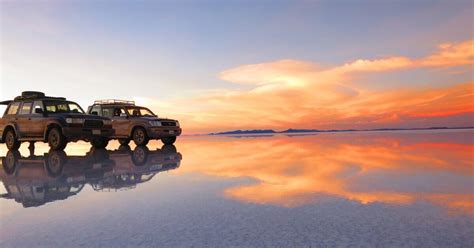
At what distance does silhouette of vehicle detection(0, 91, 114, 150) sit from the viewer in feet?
51.5

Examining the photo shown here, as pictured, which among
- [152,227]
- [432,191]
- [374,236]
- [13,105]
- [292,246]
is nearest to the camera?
[292,246]

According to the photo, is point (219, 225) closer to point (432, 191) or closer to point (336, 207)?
point (336, 207)

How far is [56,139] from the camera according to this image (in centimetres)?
1579

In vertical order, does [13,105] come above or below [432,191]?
above

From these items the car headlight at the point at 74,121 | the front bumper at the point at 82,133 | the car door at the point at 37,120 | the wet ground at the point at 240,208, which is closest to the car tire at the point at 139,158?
the wet ground at the point at 240,208

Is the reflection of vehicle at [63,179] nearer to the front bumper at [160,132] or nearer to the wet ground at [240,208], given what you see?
the wet ground at [240,208]

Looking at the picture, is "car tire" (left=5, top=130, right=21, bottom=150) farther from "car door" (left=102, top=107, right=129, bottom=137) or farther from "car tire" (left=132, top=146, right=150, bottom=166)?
"car tire" (left=132, top=146, right=150, bottom=166)

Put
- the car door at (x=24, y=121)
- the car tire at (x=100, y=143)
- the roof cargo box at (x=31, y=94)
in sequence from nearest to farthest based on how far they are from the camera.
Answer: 1. the car door at (x=24, y=121)
2. the roof cargo box at (x=31, y=94)
3. the car tire at (x=100, y=143)

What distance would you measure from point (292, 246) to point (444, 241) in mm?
1376

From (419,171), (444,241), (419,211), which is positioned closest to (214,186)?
(419,211)

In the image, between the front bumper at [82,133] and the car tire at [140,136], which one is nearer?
the front bumper at [82,133]

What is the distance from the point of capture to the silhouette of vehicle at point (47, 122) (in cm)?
1570

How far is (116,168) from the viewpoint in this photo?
9906mm

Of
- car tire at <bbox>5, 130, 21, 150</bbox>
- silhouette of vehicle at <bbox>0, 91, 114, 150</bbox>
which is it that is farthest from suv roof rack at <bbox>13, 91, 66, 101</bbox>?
car tire at <bbox>5, 130, 21, 150</bbox>
